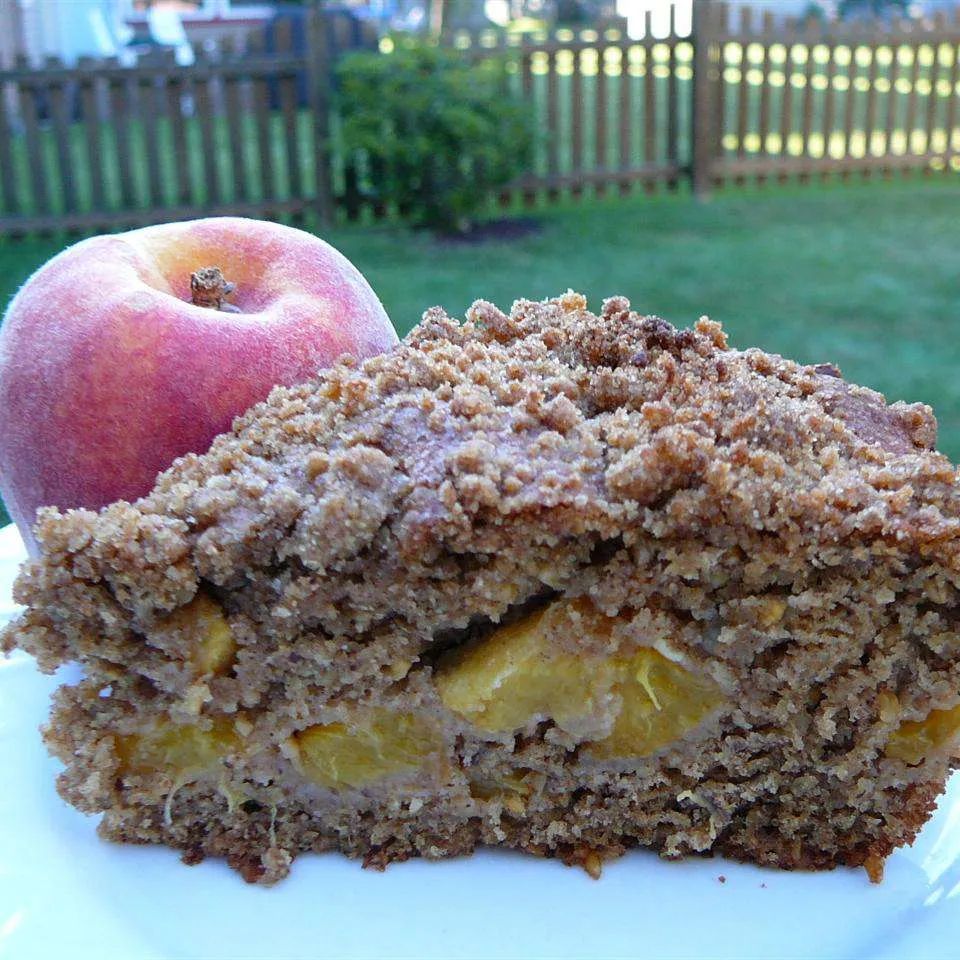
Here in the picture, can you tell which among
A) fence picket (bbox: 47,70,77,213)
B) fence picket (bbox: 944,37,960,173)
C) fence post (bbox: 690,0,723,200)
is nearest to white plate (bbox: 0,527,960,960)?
fence picket (bbox: 47,70,77,213)

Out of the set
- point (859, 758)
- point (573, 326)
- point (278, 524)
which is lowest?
point (859, 758)

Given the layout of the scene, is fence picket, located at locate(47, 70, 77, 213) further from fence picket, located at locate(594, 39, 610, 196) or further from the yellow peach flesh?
the yellow peach flesh

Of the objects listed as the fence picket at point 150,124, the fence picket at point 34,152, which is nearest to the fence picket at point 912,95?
the fence picket at point 150,124

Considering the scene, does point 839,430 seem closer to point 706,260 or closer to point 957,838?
point 957,838

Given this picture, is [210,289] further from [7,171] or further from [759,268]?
[7,171]

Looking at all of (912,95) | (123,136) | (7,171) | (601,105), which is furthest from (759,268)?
(7,171)

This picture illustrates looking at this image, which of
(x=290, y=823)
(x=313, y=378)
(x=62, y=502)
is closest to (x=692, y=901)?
(x=290, y=823)
